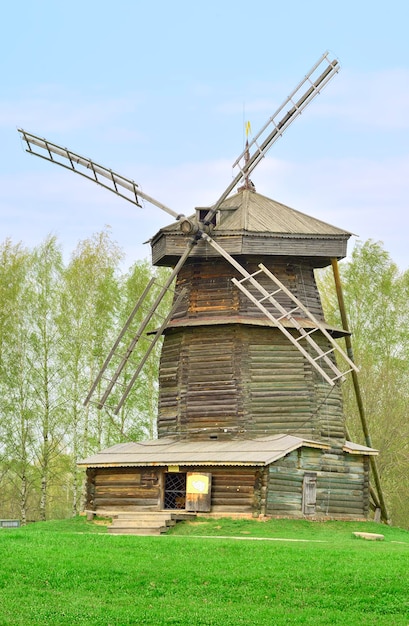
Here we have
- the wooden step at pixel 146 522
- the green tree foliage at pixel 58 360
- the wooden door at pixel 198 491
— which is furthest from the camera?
the green tree foliage at pixel 58 360

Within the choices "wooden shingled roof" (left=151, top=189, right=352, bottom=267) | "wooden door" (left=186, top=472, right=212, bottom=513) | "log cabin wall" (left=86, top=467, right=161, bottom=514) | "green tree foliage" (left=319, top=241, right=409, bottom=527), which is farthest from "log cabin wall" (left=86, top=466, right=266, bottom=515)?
"green tree foliage" (left=319, top=241, right=409, bottom=527)

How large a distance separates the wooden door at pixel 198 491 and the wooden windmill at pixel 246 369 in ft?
0.13

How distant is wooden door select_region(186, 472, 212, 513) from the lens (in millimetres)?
29969

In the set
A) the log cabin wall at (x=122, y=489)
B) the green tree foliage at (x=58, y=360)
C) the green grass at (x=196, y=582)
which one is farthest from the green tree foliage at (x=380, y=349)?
the green grass at (x=196, y=582)

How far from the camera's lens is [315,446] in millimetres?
30969

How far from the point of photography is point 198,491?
1187 inches

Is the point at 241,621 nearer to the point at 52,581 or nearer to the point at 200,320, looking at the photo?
the point at 52,581

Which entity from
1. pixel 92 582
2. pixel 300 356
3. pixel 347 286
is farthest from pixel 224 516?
pixel 347 286

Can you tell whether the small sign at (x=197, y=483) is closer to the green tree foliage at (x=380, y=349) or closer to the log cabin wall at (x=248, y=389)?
the log cabin wall at (x=248, y=389)

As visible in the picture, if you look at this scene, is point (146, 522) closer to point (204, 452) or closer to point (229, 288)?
point (204, 452)

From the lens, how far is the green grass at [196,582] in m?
17.4

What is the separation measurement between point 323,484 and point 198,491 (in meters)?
4.02

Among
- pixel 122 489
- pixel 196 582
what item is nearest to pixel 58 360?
pixel 122 489

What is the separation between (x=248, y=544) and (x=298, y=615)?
5.41 m
